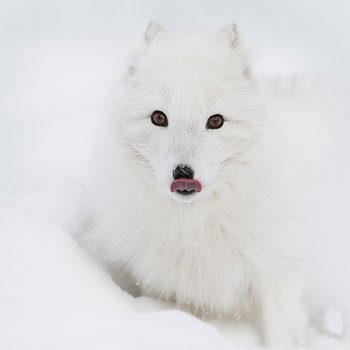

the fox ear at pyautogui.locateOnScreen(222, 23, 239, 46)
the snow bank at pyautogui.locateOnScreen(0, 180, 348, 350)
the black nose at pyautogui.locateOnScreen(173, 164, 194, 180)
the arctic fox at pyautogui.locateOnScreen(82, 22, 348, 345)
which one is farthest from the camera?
the fox ear at pyautogui.locateOnScreen(222, 23, 239, 46)

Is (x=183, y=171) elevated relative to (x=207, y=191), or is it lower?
elevated

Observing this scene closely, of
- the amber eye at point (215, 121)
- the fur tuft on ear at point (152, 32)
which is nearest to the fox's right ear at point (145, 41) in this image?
the fur tuft on ear at point (152, 32)

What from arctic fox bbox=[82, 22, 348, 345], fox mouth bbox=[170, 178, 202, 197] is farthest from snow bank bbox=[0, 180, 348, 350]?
fox mouth bbox=[170, 178, 202, 197]

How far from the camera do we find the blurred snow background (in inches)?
66.1

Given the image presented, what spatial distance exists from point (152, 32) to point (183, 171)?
0.75 metres

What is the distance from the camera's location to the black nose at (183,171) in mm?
2121

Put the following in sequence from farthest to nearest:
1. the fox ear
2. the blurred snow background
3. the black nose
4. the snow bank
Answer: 1. the fox ear
2. the black nose
3. the blurred snow background
4. the snow bank

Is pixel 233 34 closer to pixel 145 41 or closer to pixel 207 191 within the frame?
pixel 145 41

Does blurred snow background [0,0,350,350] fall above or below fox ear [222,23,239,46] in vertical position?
below

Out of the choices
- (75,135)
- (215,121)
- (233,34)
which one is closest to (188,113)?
(215,121)

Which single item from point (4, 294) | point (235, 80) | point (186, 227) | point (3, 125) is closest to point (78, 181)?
point (3, 125)

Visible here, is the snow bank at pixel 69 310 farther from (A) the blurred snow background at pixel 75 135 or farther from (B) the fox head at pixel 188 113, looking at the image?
(B) the fox head at pixel 188 113

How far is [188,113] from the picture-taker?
2.24m

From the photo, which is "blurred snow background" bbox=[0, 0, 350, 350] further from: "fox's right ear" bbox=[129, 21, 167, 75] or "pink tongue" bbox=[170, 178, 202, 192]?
"pink tongue" bbox=[170, 178, 202, 192]
